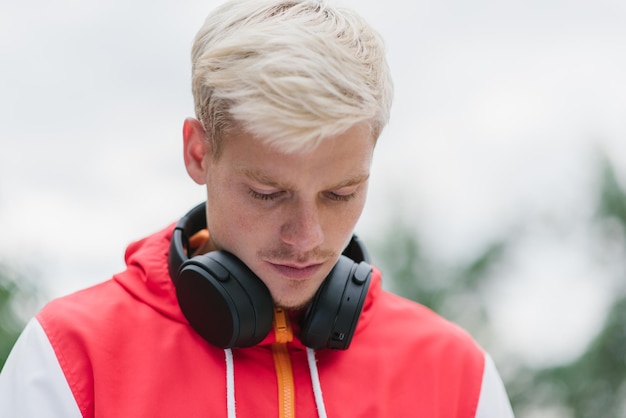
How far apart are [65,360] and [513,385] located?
3127mm

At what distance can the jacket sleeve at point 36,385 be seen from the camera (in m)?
1.57

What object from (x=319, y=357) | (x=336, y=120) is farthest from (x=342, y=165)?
(x=319, y=357)

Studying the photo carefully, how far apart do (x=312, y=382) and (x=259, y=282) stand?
0.77 feet

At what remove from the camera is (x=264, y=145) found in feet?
5.04

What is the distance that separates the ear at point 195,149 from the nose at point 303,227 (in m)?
0.21

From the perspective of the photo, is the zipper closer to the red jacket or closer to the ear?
the red jacket

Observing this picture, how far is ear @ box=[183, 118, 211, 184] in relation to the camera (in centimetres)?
169

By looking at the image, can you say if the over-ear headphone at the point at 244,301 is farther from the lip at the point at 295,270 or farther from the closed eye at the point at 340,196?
the closed eye at the point at 340,196

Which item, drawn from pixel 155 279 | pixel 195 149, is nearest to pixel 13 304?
pixel 155 279

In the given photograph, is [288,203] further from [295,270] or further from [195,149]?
[195,149]

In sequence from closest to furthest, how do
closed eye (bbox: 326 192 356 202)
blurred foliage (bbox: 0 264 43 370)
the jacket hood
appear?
closed eye (bbox: 326 192 356 202) < the jacket hood < blurred foliage (bbox: 0 264 43 370)

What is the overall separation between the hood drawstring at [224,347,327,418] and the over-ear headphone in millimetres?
47

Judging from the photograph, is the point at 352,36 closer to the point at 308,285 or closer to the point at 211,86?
the point at 211,86

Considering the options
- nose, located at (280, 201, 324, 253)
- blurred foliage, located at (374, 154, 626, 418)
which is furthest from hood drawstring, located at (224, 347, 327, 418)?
blurred foliage, located at (374, 154, 626, 418)
